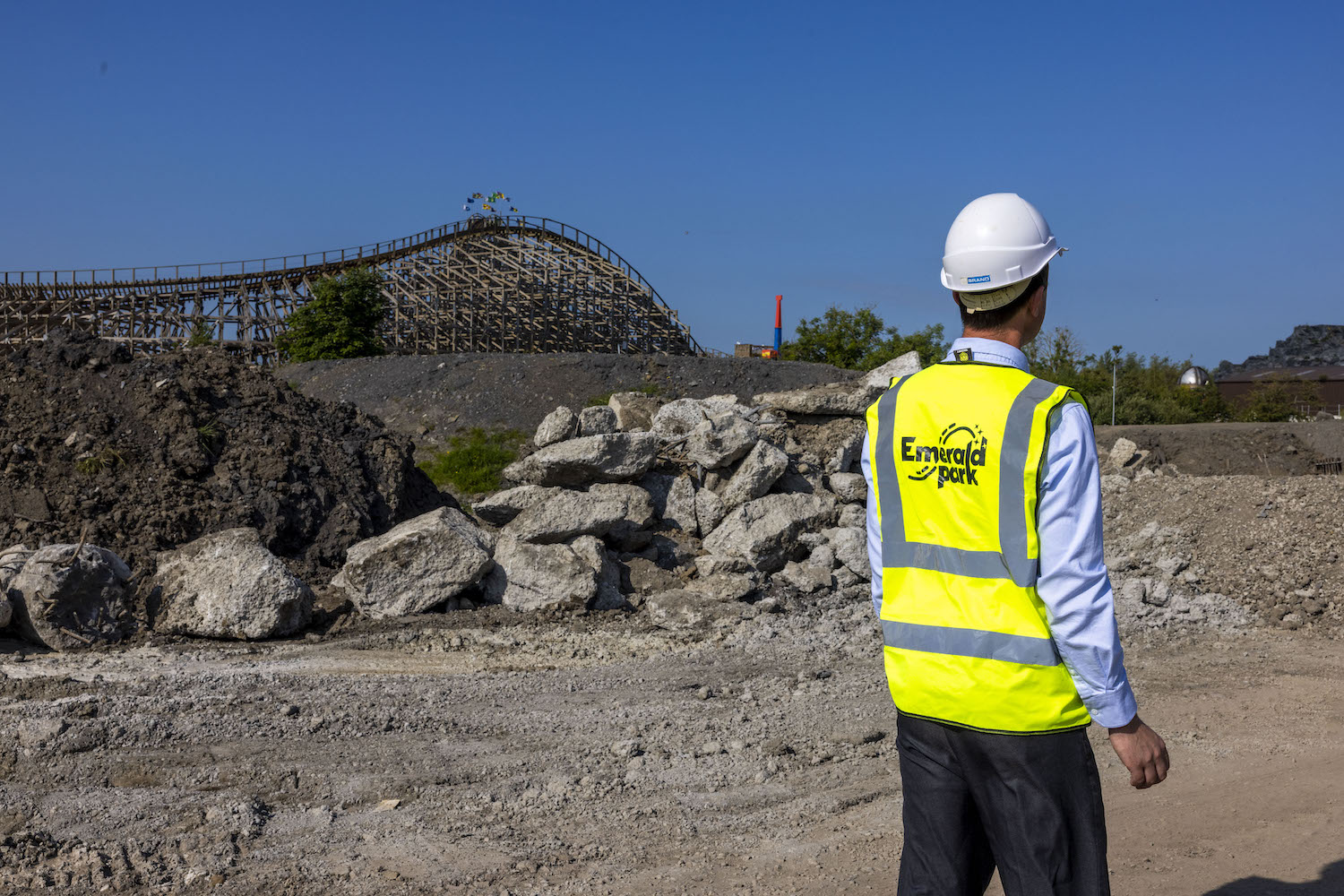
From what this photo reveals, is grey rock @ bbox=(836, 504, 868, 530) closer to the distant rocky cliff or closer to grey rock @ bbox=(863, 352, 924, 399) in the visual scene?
grey rock @ bbox=(863, 352, 924, 399)

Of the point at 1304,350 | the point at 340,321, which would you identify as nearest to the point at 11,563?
the point at 340,321

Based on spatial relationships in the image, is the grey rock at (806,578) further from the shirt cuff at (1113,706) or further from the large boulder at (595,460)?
the shirt cuff at (1113,706)

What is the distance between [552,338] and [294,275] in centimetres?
982

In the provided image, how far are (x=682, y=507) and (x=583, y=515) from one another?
1444 mm

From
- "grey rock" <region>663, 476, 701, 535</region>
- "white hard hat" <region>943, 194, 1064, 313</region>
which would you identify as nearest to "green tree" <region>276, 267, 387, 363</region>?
"grey rock" <region>663, 476, 701, 535</region>

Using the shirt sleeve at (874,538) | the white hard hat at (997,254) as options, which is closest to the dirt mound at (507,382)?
the shirt sleeve at (874,538)

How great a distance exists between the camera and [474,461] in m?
19.4

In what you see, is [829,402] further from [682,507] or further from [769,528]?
[769,528]

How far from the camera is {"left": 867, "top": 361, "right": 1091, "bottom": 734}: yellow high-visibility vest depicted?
6.98ft

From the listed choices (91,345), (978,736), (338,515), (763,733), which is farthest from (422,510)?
(978,736)

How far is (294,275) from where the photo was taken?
36875 mm

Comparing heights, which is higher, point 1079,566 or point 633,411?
point 633,411

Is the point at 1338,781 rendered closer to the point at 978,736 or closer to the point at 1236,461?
the point at 978,736

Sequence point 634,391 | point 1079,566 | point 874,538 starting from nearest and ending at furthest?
point 1079,566 < point 874,538 < point 634,391
